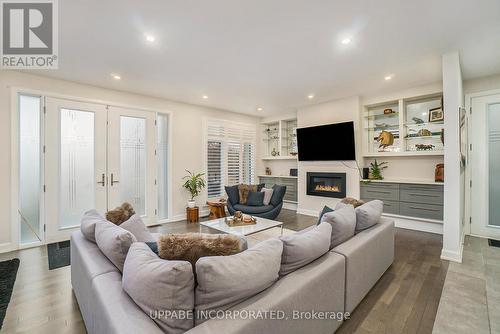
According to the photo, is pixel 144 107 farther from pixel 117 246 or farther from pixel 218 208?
pixel 117 246

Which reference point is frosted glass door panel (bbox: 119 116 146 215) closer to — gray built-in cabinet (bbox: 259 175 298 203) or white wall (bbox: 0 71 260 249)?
white wall (bbox: 0 71 260 249)

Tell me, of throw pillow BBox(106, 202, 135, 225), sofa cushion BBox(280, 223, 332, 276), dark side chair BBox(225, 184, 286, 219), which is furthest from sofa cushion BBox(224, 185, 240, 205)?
sofa cushion BBox(280, 223, 332, 276)

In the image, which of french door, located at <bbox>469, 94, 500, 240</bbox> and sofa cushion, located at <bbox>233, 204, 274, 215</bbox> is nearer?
french door, located at <bbox>469, 94, 500, 240</bbox>

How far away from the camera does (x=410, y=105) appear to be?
15.9ft

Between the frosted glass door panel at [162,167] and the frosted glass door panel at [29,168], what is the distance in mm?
2025

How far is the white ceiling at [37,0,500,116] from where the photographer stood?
2236mm

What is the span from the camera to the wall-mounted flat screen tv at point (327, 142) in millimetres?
5129

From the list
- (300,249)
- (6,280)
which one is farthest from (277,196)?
(6,280)

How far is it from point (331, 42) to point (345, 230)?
2.25 meters

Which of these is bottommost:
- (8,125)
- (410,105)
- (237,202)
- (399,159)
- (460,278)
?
(460,278)

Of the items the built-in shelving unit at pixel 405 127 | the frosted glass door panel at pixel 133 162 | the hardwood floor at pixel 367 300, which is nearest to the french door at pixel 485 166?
the built-in shelving unit at pixel 405 127

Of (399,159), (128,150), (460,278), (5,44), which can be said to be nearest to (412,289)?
(460,278)

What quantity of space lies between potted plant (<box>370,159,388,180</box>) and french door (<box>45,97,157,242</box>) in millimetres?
4794

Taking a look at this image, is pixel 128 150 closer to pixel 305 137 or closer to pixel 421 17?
pixel 305 137
